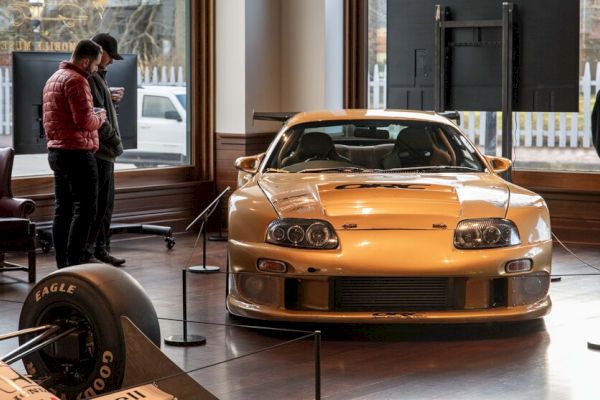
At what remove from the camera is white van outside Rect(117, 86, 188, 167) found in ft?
38.9

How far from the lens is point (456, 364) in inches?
223

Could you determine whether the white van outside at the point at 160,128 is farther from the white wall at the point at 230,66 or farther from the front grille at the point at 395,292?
the front grille at the point at 395,292

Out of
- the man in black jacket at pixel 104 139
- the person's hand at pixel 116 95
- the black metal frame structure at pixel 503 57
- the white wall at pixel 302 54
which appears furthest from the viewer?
the white wall at pixel 302 54

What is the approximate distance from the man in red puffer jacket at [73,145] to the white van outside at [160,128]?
11.0 ft

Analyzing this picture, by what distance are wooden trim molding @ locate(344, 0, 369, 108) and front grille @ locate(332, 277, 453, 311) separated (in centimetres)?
672

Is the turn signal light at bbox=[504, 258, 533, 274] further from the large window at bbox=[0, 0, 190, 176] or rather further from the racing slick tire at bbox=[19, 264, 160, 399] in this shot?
the large window at bbox=[0, 0, 190, 176]

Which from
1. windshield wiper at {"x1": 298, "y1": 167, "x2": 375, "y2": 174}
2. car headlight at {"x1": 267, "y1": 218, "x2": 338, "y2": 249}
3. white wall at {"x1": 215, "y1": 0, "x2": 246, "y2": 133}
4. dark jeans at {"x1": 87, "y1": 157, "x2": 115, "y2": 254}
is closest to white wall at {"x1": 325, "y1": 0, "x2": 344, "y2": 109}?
white wall at {"x1": 215, "y1": 0, "x2": 246, "y2": 133}

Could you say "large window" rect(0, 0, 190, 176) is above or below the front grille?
above

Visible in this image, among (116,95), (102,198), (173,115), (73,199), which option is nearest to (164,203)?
(173,115)

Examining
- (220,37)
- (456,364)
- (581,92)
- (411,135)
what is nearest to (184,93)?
(220,37)

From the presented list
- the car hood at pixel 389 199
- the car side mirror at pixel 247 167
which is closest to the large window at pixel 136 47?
the car side mirror at pixel 247 167

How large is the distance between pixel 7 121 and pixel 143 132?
1766mm

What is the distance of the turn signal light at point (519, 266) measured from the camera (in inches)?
240

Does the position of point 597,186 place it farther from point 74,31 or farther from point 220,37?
point 74,31
